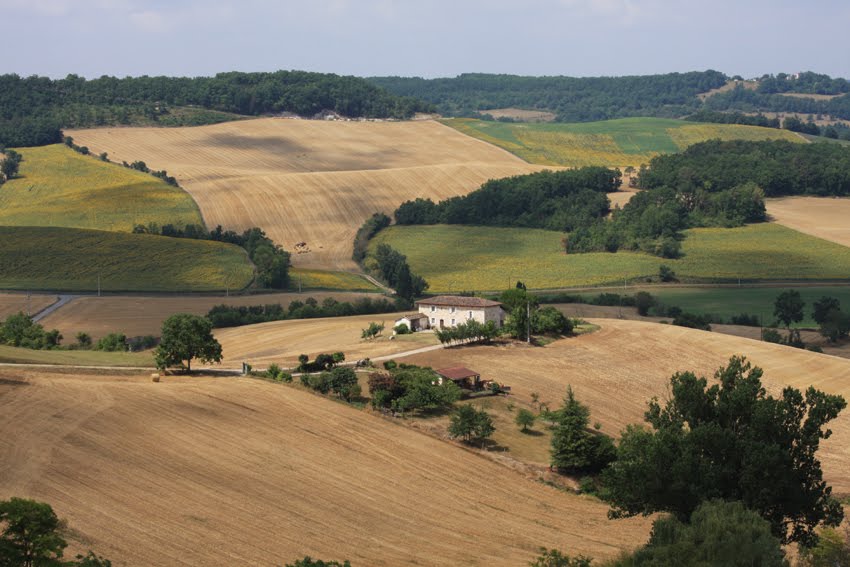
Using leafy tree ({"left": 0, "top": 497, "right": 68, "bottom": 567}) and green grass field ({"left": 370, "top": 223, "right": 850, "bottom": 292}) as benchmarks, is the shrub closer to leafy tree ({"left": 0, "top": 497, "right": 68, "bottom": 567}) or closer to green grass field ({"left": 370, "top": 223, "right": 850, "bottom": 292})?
green grass field ({"left": 370, "top": 223, "right": 850, "bottom": 292})

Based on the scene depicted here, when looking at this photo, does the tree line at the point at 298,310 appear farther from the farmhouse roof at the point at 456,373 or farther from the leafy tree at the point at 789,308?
the leafy tree at the point at 789,308

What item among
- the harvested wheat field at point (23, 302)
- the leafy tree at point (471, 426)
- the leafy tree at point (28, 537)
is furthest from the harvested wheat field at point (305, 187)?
the leafy tree at point (28, 537)

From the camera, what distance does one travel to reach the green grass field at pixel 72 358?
6900 centimetres

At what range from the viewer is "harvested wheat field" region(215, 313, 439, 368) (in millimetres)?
84750

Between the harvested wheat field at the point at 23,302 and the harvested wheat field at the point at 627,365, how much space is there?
135 ft

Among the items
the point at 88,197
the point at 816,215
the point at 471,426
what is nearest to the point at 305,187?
the point at 88,197

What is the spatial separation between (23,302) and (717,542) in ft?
277

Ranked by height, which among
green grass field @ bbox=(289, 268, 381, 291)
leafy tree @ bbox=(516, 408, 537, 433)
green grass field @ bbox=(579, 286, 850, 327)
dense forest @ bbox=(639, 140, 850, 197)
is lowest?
green grass field @ bbox=(289, 268, 381, 291)

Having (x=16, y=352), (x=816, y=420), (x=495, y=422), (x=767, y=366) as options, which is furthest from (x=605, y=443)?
(x=16, y=352)

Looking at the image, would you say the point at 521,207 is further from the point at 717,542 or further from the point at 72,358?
the point at 717,542

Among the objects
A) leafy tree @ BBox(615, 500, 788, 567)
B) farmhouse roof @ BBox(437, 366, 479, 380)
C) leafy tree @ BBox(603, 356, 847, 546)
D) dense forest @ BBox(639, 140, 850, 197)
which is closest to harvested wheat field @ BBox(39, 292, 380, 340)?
farmhouse roof @ BBox(437, 366, 479, 380)

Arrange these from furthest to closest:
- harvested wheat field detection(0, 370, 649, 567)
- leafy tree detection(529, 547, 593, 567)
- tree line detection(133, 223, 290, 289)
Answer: tree line detection(133, 223, 290, 289), harvested wheat field detection(0, 370, 649, 567), leafy tree detection(529, 547, 593, 567)

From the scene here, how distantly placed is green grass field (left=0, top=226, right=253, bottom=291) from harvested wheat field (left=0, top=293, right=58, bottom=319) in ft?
10.7

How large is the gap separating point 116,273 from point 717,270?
62.5 m
